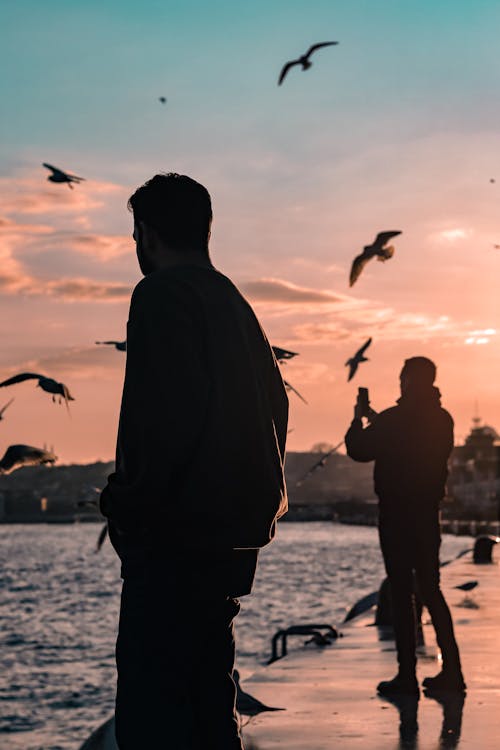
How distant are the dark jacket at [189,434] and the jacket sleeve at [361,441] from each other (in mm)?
4479

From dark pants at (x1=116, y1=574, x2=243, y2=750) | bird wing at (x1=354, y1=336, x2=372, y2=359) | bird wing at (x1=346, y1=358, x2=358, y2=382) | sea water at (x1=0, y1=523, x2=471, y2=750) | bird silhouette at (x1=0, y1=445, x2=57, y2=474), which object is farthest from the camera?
sea water at (x1=0, y1=523, x2=471, y2=750)

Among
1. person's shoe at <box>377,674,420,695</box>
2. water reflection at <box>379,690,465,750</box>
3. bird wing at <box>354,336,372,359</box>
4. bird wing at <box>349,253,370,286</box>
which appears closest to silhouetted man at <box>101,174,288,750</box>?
water reflection at <box>379,690,465,750</box>

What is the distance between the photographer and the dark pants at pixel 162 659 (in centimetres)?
400

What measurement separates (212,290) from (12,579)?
294ft

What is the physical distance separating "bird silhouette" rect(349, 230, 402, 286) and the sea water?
7.22 meters

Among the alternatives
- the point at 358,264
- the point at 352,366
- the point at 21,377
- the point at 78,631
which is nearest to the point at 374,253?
the point at 358,264

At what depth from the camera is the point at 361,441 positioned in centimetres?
863

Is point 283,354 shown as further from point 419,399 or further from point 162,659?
point 162,659

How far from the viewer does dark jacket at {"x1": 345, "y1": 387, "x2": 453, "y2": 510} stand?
8.70m

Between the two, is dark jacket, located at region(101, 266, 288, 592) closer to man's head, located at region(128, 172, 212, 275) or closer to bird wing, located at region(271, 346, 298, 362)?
man's head, located at region(128, 172, 212, 275)

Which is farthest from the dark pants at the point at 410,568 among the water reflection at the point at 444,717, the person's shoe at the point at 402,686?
the water reflection at the point at 444,717

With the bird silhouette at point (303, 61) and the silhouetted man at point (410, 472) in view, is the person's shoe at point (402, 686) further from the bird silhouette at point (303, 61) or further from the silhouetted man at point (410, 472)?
the bird silhouette at point (303, 61)

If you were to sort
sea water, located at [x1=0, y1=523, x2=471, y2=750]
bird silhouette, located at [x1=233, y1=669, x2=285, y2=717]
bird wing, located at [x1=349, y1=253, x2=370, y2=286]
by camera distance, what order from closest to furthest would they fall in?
1. bird silhouette, located at [x1=233, y1=669, x2=285, y2=717]
2. bird wing, located at [x1=349, y1=253, x2=370, y2=286]
3. sea water, located at [x1=0, y1=523, x2=471, y2=750]

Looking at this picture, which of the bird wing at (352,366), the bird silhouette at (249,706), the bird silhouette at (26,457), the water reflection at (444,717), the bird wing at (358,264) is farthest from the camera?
the bird wing at (358,264)
